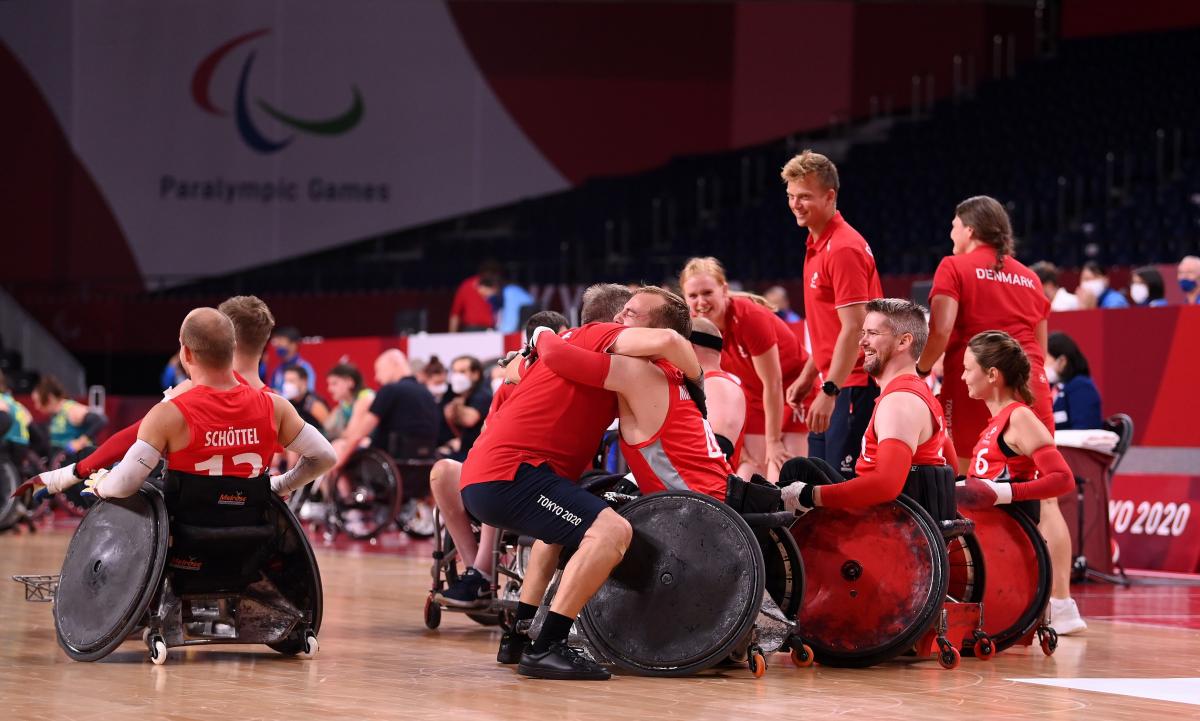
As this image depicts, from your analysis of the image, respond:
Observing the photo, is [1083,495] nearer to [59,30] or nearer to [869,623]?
[869,623]

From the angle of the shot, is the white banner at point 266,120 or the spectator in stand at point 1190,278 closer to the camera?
the spectator in stand at point 1190,278

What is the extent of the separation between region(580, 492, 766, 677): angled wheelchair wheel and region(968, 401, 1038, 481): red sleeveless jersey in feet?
5.70

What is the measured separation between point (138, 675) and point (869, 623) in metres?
2.41

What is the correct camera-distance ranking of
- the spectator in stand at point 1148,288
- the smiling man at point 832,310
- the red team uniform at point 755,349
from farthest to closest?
the spectator in stand at point 1148,288
the red team uniform at point 755,349
the smiling man at point 832,310

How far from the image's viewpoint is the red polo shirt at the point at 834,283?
6234 mm

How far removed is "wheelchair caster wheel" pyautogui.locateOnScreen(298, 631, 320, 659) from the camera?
18.2ft

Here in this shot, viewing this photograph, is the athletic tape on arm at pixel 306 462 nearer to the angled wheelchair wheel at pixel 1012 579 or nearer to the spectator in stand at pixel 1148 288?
the angled wheelchair wheel at pixel 1012 579

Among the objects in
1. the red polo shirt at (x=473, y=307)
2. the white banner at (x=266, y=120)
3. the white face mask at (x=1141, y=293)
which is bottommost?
the red polo shirt at (x=473, y=307)

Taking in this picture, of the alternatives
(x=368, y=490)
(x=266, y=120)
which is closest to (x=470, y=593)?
(x=368, y=490)

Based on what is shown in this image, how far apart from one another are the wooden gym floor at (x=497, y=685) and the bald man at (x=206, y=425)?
0.64 meters

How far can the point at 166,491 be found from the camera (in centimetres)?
541

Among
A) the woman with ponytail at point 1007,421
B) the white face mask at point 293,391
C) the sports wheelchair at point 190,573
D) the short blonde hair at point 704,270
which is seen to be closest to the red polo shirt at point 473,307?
the white face mask at point 293,391

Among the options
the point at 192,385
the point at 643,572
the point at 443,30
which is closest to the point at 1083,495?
the point at 643,572

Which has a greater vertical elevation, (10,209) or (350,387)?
(10,209)
